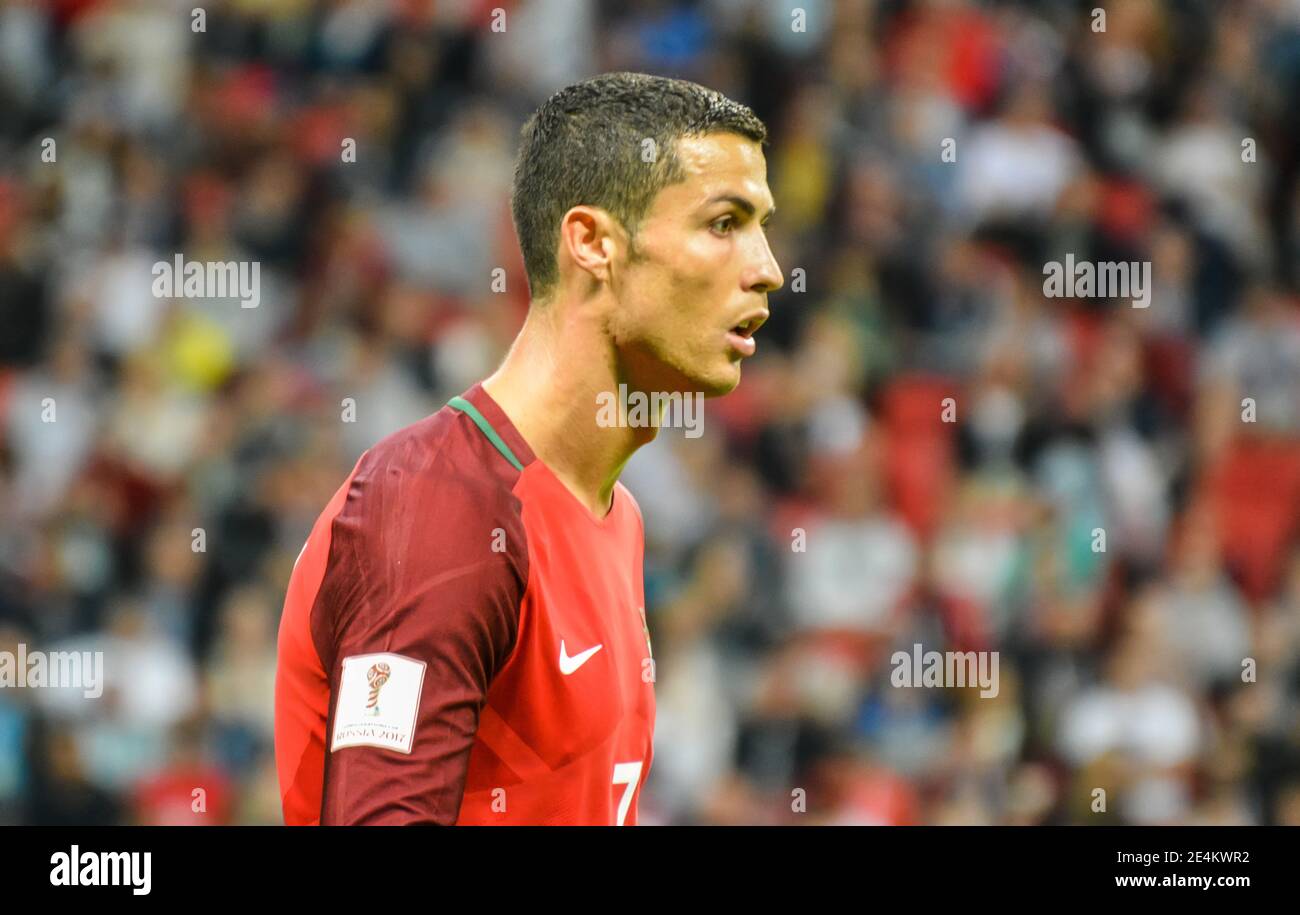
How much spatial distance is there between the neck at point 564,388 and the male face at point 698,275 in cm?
A: 5

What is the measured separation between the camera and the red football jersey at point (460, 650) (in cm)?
235

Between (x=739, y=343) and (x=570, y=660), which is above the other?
(x=739, y=343)

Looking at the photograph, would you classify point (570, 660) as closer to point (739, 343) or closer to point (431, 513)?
point (431, 513)

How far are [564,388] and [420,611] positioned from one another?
1.93 ft

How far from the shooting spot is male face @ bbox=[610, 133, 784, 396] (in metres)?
2.82

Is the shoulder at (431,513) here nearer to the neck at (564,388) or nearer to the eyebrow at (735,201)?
the neck at (564,388)

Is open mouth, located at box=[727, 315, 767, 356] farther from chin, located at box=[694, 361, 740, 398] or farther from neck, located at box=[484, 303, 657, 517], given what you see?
neck, located at box=[484, 303, 657, 517]

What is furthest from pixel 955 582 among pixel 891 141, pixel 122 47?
pixel 122 47

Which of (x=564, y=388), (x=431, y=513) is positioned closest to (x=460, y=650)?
(x=431, y=513)

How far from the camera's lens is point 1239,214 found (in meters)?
9.41

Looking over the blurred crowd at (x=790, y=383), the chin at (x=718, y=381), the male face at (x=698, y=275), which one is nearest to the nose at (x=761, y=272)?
the male face at (x=698, y=275)

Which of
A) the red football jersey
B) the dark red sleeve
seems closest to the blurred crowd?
the red football jersey

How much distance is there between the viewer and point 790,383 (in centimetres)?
852
